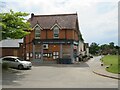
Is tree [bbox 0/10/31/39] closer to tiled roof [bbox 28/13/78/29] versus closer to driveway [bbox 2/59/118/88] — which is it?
driveway [bbox 2/59/118/88]

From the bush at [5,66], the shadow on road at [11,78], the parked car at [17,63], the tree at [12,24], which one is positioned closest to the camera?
the shadow on road at [11,78]

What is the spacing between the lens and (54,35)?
48.1 metres

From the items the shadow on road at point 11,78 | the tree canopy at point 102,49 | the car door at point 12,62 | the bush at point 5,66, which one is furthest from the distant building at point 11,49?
the tree canopy at point 102,49

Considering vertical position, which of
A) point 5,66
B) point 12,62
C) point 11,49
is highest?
point 11,49

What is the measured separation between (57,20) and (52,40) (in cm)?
422

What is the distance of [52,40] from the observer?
4769 cm

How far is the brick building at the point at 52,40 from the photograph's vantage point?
47.3m

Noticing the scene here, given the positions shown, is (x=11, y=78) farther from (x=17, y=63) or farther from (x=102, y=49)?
(x=102, y=49)

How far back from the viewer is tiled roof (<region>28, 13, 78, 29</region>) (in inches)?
1898

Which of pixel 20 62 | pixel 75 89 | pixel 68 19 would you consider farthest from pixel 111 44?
pixel 75 89

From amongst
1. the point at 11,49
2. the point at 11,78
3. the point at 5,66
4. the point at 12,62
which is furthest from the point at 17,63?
the point at 11,49

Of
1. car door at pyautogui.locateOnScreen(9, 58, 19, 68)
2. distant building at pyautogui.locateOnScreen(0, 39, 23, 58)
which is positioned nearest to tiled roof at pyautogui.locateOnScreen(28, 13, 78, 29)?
distant building at pyautogui.locateOnScreen(0, 39, 23, 58)

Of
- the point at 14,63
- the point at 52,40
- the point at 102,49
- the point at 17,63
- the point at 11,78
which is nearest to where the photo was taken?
the point at 11,78

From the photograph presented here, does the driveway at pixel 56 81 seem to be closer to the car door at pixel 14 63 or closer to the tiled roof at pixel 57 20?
the car door at pixel 14 63
